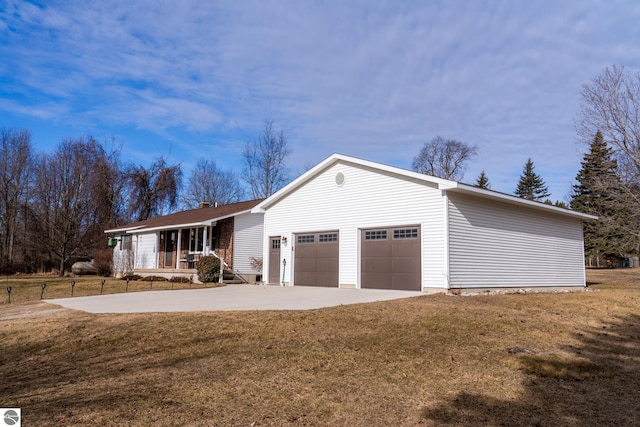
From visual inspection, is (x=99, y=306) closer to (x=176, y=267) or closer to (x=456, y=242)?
(x=456, y=242)

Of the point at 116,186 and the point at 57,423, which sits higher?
the point at 116,186

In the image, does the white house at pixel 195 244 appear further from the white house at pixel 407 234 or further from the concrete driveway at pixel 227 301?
the concrete driveway at pixel 227 301

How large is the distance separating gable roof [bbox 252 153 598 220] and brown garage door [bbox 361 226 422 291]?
170 centimetres

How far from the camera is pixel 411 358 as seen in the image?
6461mm

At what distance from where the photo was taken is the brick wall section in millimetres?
21872

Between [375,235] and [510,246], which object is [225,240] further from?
[510,246]

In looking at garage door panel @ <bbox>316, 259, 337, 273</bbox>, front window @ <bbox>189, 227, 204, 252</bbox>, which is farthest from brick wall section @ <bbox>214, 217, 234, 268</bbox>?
garage door panel @ <bbox>316, 259, 337, 273</bbox>

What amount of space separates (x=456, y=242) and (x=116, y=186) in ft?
106

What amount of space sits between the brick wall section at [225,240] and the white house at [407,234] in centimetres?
261

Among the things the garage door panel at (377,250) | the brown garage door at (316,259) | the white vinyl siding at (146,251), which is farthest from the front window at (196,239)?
the garage door panel at (377,250)

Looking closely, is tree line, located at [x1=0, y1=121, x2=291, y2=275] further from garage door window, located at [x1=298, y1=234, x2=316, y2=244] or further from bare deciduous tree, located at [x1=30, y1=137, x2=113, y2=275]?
garage door window, located at [x1=298, y1=234, x2=316, y2=244]

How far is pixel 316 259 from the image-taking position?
17.7 meters

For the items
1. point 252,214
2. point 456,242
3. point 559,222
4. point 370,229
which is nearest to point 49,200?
point 252,214

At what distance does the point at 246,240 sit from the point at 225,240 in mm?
1067
